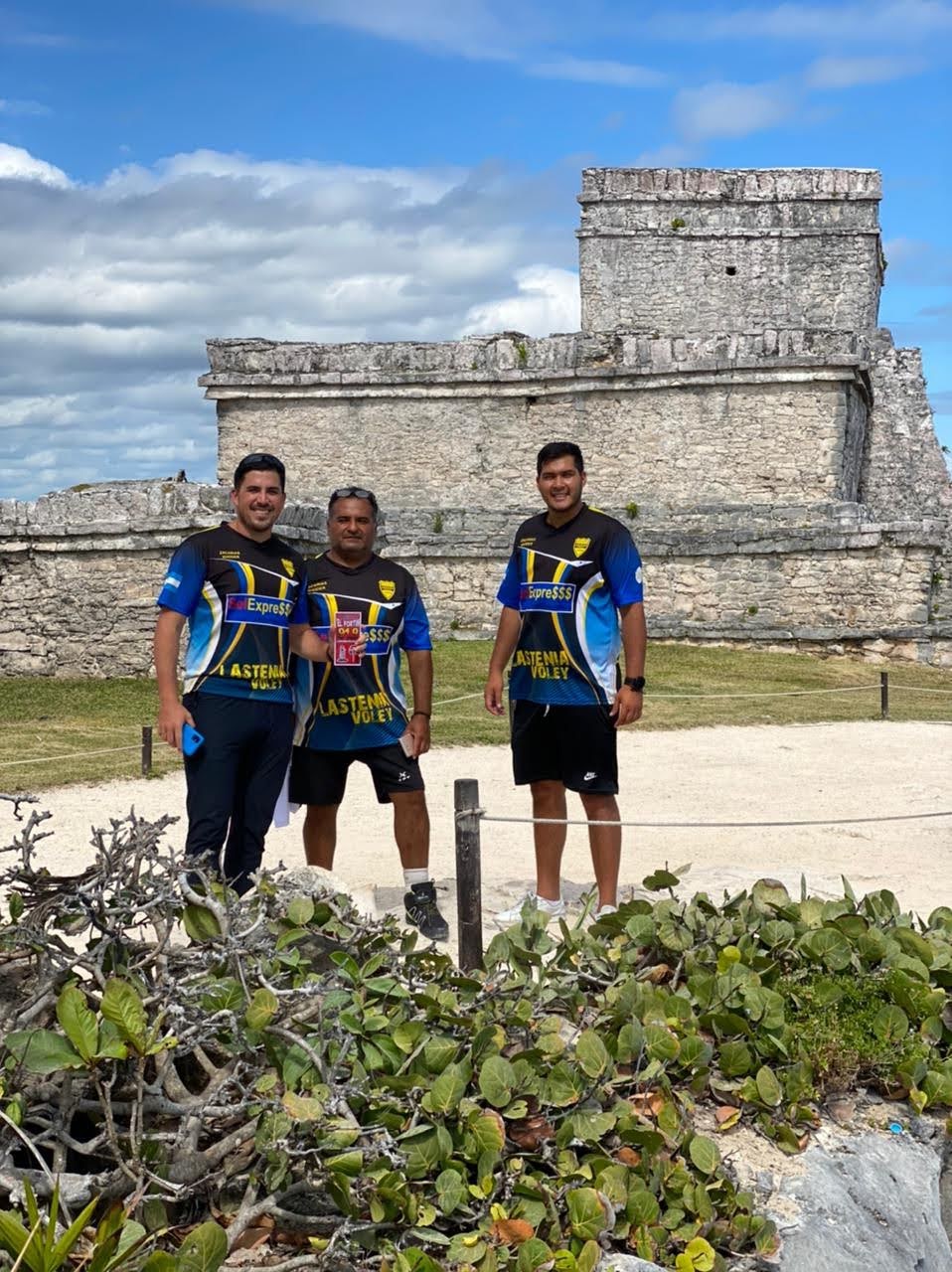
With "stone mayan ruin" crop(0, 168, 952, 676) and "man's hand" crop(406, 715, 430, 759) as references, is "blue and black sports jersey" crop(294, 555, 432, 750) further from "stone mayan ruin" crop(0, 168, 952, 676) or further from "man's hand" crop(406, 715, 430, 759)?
"stone mayan ruin" crop(0, 168, 952, 676)

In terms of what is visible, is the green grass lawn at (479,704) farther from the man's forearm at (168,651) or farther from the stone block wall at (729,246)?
the stone block wall at (729,246)

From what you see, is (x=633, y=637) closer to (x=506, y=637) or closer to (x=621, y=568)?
(x=621, y=568)

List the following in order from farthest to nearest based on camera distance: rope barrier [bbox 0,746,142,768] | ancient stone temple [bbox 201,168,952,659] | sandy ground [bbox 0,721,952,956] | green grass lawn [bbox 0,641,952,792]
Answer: ancient stone temple [bbox 201,168,952,659]
green grass lawn [bbox 0,641,952,792]
rope barrier [bbox 0,746,142,768]
sandy ground [bbox 0,721,952,956]

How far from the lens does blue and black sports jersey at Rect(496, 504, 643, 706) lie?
17.5 ft

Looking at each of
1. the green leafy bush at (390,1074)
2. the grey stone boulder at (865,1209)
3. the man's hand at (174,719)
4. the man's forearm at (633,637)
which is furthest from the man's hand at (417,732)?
the grey stone boulder at (865,1209)

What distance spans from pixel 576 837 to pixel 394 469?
1078 cm

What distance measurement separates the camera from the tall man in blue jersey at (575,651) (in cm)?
535

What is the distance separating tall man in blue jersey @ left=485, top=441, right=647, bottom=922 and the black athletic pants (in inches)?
39.5

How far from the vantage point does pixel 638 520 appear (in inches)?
658

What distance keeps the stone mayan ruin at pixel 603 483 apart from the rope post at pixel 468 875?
8525mm

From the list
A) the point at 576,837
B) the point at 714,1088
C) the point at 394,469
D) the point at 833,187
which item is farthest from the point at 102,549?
the point at 833,187

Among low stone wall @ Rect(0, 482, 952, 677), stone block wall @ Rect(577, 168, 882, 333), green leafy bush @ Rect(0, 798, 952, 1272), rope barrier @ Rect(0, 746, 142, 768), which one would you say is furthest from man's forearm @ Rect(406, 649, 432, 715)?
stone block wall @ Rect(577, 168, 882, 333)

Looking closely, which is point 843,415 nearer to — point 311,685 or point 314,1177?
point 311,685

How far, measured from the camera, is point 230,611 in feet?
16.2
